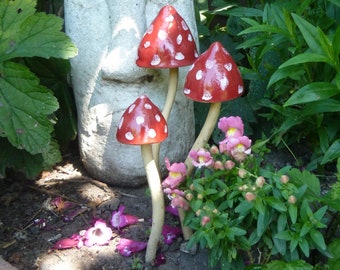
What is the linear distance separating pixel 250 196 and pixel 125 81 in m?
0.89

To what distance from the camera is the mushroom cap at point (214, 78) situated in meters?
2.32

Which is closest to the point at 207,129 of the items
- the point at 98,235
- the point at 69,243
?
the point at 98,235

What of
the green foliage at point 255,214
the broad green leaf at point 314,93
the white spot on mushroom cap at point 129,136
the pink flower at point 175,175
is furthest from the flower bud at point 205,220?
the broad green leaf at point 314,93

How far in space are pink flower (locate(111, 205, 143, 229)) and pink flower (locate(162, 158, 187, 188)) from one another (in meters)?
0.41

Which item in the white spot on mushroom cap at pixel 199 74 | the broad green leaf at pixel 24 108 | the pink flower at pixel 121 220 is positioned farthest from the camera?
the pink flower at pixel 121 220

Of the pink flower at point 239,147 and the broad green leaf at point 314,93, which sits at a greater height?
the broad green leaf at point 314,93

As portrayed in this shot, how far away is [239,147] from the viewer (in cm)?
229

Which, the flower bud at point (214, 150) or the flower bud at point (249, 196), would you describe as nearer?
the flower bud at point (249, 196)

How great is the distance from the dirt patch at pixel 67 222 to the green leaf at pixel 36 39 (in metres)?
0.68

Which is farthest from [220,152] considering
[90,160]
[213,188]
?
[90,160]

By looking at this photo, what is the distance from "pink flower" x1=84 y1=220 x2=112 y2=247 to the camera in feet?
8.52

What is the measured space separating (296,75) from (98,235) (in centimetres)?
103

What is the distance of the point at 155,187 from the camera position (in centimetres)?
239

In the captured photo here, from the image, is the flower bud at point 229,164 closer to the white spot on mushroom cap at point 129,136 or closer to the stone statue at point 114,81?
the white spot on mushroom cap at point 129,136
